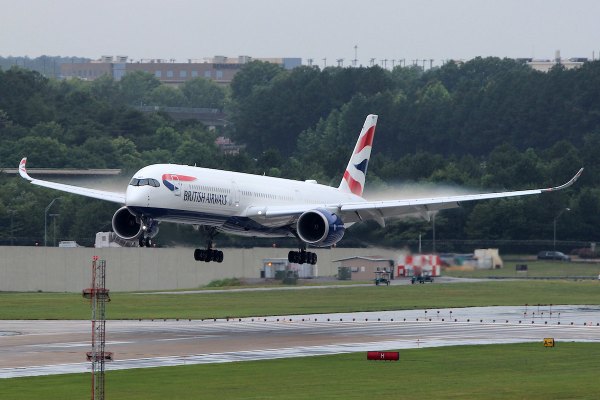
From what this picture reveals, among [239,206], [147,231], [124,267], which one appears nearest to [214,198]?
[239,206]

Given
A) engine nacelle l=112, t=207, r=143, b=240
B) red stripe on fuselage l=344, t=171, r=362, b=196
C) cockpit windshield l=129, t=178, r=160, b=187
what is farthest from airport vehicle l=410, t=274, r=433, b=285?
cockpit windshield l=129, t=178, r=160, b=187

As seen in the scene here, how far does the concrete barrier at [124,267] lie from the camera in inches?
6649

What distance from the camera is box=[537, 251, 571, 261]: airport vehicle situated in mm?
156875

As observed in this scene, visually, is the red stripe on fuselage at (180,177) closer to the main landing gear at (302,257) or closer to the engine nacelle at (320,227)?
the engine nacelle at (320,227)

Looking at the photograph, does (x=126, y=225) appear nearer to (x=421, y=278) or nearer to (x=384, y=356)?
(x=384, y=356)

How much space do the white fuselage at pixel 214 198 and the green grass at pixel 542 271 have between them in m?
→ 41.5

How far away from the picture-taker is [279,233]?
104m

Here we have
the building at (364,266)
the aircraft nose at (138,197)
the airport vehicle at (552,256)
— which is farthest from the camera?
the building at (364,266)

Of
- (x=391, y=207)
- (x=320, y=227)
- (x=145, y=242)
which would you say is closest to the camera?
(x=145, y=242)

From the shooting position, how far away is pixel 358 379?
80.2 m

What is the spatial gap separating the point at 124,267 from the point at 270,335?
214ft

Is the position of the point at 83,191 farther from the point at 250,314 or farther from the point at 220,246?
the point at 220,246

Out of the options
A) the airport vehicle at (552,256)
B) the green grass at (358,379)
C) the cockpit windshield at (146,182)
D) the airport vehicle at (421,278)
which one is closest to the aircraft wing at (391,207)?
the cockpit windshield at (146,182)

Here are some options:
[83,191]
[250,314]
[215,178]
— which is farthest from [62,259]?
[215,178]
